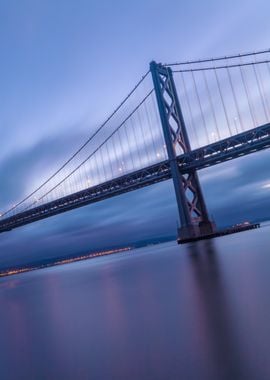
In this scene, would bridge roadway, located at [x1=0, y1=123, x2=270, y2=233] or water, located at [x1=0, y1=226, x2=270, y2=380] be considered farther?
bridge roadway, located at [x1=0, y1=123, x2=270, y2=233]

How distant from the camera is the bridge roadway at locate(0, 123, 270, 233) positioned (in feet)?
83.7

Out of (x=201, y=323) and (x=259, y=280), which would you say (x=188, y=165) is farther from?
(x=201, y=323)

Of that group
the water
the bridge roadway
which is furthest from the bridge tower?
the water

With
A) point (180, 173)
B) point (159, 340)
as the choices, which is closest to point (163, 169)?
point (180, 173)

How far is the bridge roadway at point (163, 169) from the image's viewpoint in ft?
83.7

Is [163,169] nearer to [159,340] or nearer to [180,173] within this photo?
[180,173]

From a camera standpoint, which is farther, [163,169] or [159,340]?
[163,169]

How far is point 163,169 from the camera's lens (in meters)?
30.1

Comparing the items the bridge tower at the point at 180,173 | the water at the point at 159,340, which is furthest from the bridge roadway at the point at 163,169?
the water at the point at 159,340

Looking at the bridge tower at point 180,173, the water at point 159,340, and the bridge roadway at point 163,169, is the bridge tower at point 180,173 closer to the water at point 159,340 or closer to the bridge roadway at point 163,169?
the bridge roadway at point 163,169

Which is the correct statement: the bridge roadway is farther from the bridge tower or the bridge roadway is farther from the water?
the water

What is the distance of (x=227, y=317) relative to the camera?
115 inches

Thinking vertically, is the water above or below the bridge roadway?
Answer: below

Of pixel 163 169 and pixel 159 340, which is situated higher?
pixel 163 169
